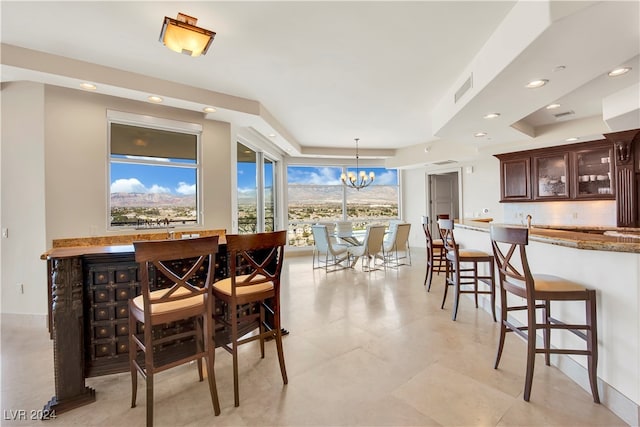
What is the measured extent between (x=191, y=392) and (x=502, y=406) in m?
2.08

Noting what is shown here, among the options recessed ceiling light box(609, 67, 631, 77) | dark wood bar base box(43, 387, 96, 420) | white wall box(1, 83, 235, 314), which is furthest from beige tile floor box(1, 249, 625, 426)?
recessed ceiling light box(609, 67, 631, 77)

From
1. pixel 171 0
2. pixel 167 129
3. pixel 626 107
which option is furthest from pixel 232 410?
pixel 626 107

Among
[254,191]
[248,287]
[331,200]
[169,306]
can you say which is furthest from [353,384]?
[331,200]

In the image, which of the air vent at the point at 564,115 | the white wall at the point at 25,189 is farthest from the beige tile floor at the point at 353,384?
the air vent at the point at 564,115

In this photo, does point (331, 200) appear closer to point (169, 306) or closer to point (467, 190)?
point (467, 190)

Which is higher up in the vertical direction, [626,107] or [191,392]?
[626,107]

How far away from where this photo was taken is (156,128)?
3.89 m

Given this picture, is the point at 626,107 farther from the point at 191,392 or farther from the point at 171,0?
the point at 191,392

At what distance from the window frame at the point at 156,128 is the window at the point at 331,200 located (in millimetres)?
3686

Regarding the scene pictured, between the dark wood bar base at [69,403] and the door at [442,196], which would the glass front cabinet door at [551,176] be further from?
the dark wood bar base at [69,403]

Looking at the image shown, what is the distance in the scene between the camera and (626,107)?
3293 millimetres

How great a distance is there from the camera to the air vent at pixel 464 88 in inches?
121

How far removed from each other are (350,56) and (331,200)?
5.51 m

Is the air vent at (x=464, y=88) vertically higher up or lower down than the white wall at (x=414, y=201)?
higher up
